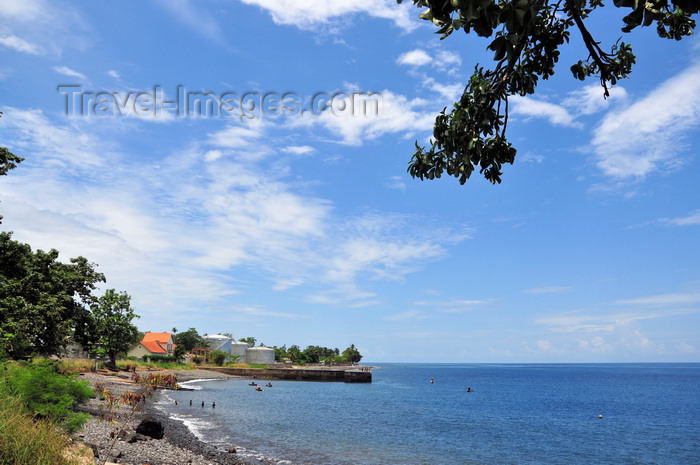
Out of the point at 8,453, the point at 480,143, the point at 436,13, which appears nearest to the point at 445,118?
the point at 480,143

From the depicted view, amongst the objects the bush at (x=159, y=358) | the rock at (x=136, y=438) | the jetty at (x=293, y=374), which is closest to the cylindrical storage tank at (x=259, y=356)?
the jetty at (x=293, y=374)

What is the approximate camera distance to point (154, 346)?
100250mm

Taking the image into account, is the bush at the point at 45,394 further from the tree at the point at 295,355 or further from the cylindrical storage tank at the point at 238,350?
the tree at the point at 295,355

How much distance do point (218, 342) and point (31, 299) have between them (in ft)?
289

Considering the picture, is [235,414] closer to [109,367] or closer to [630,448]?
[109,367]

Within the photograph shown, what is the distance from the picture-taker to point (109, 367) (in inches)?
2345

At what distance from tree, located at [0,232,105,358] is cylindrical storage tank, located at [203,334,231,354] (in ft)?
264

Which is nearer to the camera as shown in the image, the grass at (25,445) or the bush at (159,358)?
the grass at (25,445)

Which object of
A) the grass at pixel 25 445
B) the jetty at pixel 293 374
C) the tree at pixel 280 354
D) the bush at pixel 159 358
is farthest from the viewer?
the tree at pixel 280 354

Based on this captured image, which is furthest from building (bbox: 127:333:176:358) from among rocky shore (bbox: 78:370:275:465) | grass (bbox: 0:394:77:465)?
grass (bbox: 0:394:77:465)

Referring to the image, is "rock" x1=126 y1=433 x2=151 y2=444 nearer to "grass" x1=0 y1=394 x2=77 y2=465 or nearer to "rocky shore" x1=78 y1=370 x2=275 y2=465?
"rocky shore" x1=78 y1=370 x2=275 y2=465

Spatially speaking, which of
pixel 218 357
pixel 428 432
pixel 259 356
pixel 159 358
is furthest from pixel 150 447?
pixel 259 356

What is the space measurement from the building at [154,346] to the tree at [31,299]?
178ft

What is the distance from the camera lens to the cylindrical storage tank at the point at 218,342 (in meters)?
117
